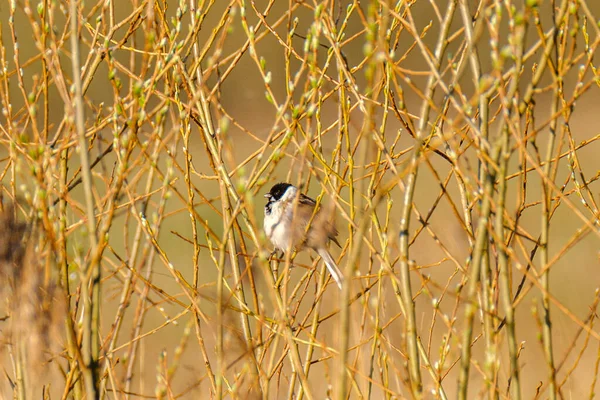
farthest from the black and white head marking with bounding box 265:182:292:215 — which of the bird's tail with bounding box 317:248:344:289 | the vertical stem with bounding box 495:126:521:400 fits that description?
the vertical stem with bounding box 495:126:521:400

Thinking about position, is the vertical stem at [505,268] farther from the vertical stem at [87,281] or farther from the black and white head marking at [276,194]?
the black and white head marking at [276,194]

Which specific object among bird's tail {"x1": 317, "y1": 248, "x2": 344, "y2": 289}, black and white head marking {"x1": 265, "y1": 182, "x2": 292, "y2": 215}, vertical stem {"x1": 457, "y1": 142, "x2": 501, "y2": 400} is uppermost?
black and white head marking {"x1": 265, "y1": 182, "x2": 292, "y2": 215}

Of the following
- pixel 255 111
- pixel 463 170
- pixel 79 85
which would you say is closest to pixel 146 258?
pixel 79 85

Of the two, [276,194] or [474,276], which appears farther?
[276,194]

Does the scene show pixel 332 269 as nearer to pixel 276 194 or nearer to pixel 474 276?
pixel 474 276

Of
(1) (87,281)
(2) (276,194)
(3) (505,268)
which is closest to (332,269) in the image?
(3) (505,268)

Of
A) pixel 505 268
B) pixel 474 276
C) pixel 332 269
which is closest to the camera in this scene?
pixel 474 276

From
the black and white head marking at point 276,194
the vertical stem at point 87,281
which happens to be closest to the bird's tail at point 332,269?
the vertical stem at point 87,281

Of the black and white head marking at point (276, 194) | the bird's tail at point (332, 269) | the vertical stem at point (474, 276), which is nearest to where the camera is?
the vertical stem at point (474, 276)

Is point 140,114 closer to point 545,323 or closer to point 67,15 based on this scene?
point 67,15

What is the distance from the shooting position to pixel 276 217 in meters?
5.18

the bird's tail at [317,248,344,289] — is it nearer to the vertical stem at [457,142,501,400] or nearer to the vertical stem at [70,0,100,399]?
the vertical stem at [457,142,501,400]

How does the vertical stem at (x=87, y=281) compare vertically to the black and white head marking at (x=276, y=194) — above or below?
below

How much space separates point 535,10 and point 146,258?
119 cm
